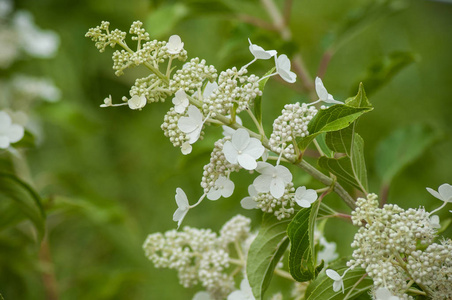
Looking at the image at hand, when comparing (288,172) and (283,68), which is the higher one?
(283,68)

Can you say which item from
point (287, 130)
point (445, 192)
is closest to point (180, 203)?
point (287, 130)

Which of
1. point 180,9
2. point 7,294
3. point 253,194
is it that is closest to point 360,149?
point 253,194

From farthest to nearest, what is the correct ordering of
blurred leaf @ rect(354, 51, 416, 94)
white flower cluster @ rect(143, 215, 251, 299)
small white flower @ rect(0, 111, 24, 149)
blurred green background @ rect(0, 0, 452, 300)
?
blurred green background @ rect(0, 0, 452, 300) < blurred leaf @ rect(354, 51, 416, 94) < small white flower @ rect(0, 111, 24, 149) < white flower cluster @ rect(143, 215, 251, 299)

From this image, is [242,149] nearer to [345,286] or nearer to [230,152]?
[230,152]

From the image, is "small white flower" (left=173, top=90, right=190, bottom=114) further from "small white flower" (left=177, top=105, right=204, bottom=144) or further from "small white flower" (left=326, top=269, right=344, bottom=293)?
"small white flower" (left=326, top=269, right=344, bottom=293)

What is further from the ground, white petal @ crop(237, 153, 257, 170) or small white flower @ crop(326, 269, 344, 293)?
white petal @ crop(237, 153, 257, 170)

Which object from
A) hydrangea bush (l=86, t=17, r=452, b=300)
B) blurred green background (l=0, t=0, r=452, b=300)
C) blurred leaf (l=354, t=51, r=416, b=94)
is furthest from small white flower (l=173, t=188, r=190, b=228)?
blurred green background (l=0, t=0, r=452, b=300)

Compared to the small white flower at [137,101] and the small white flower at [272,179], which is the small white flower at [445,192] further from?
the small white flower at [137,101]
